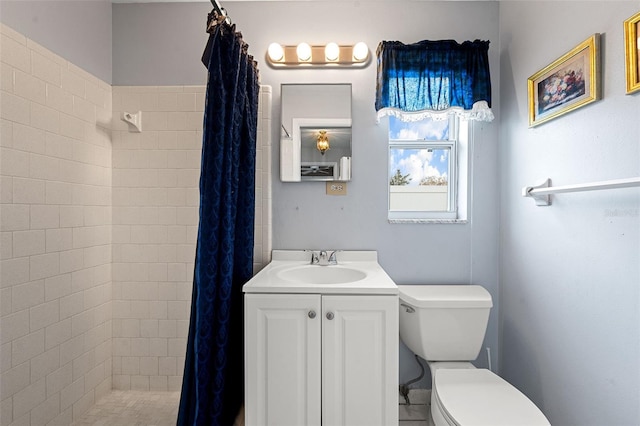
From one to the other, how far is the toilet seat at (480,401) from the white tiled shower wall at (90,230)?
44.7 inches

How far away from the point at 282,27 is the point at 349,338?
178 centimetres

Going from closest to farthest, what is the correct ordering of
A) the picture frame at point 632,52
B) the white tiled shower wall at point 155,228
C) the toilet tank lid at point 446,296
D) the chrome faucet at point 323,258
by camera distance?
the picture frame at point 632,52
the toilet tank lid at point 446,296
the chrome faucet at point 323,258
the white tiled shower wall at point 155,228

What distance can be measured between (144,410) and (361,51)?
7.79ft

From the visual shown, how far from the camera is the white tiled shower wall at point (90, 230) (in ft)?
4.29

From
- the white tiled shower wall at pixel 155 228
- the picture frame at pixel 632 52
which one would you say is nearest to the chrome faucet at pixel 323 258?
the white tiled shower wall at pixel 155 228

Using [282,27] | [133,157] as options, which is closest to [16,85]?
[133,157]

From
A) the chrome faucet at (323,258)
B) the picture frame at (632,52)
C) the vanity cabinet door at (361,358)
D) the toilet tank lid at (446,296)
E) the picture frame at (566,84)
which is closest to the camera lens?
the picture frame at (632,52)

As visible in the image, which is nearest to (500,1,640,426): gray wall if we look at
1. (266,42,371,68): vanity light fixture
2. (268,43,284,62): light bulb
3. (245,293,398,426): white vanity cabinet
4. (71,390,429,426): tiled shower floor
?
(71,390,429,426): tiled shower floor

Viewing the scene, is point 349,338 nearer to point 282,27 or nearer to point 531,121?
point 531,121

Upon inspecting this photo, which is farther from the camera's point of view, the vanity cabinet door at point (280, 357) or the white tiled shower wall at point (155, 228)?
the white tiled shower wall at point (155, 228)

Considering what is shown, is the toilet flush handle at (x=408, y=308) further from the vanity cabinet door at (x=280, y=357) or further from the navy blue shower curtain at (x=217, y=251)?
the navy blue shower curtain at (x=217, y=251)

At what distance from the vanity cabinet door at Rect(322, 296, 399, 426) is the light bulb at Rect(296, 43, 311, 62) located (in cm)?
137

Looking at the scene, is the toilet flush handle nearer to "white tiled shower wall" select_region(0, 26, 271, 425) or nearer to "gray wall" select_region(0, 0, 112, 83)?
"white tiled shower wall" select_region(0, 26, 271, 425)

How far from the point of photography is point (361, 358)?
126cm
